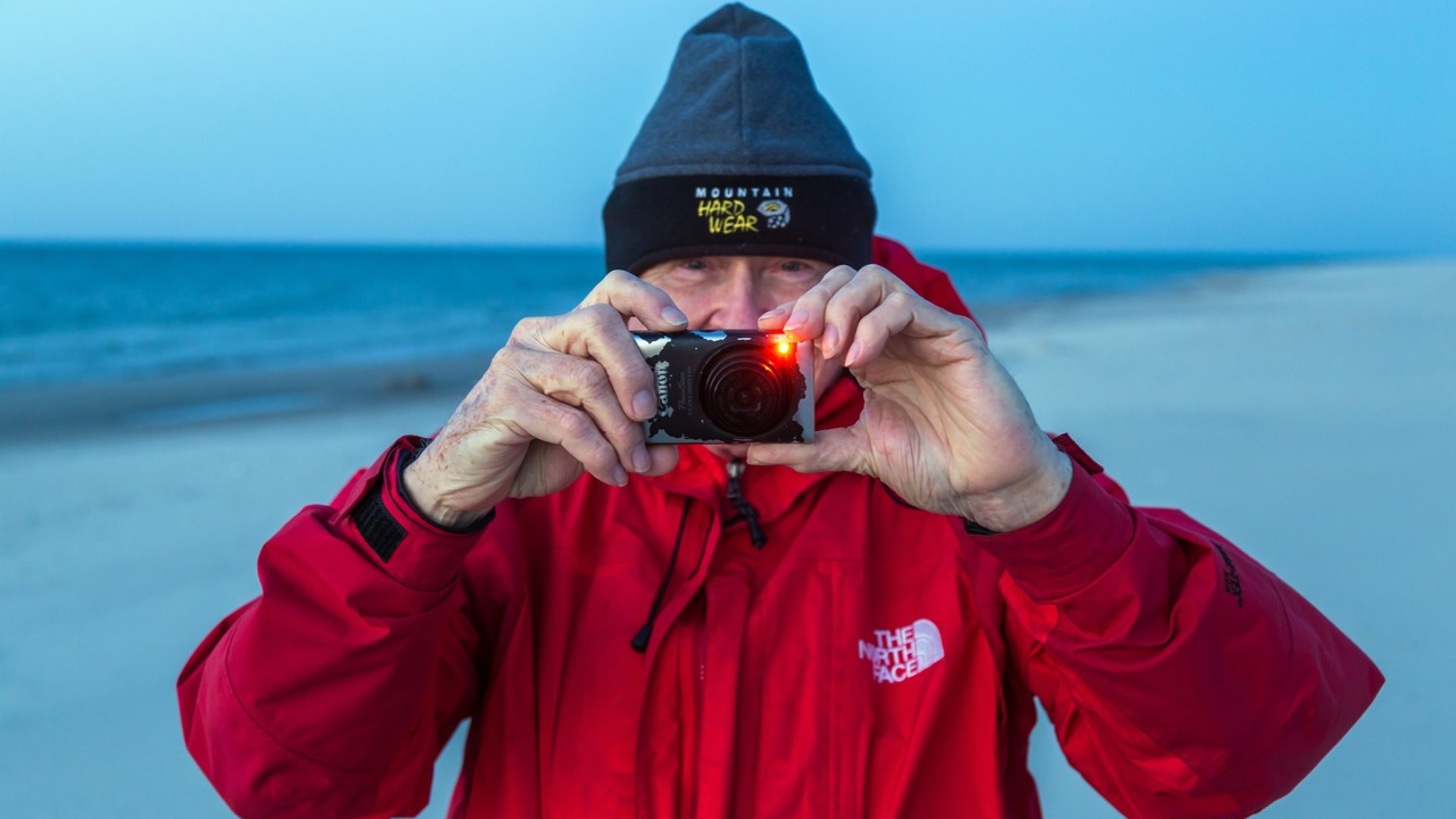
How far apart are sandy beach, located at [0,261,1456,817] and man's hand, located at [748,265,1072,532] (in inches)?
88.9

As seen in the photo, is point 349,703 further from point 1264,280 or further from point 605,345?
point 1264,280

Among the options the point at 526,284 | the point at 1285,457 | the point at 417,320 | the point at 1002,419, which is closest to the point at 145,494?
the point at 1002,419

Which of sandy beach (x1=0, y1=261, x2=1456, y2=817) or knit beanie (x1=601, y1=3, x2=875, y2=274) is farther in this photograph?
sandy beach (x1=0, y1=261, x2=1456, y2=817)

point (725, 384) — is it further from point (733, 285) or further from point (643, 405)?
point (733, 285)

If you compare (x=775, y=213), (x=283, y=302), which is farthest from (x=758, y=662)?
(x=283, y=302)

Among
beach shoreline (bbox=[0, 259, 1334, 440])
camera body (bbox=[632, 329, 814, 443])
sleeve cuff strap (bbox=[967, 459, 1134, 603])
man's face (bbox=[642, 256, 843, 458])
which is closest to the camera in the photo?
sleeve cuff strap (bbox=[967, 459, 1134, 603])

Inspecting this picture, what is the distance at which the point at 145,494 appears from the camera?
20.1ft

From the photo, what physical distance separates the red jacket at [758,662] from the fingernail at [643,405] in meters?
0.33

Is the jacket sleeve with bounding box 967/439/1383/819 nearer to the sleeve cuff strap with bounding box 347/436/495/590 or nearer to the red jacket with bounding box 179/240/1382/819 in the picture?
the red jacket with bounding box 179/240/1382/819

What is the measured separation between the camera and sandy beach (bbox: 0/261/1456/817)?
3.39 meters

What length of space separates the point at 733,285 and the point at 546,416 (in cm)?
72

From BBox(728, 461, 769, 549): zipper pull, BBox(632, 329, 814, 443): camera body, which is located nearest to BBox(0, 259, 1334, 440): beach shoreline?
BBox(728, 461, 769, 549): zipper pull

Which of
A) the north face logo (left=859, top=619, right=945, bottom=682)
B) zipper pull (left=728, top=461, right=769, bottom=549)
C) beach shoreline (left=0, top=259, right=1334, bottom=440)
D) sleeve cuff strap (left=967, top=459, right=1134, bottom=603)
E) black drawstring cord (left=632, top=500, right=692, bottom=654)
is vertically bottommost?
beach shoreline (left=0, top=259, right=1334, bottom=440)

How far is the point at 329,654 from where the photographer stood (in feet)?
4.83
